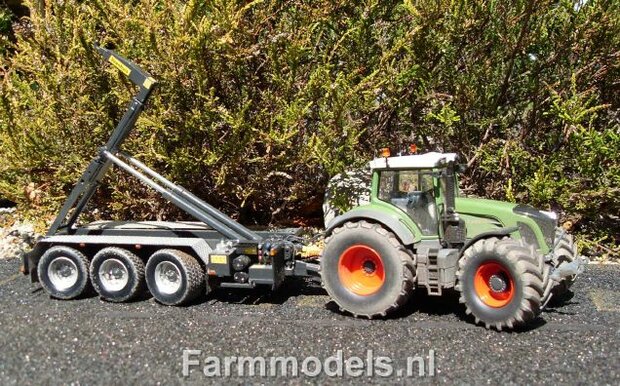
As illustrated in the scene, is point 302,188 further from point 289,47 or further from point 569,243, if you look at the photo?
point 569,243

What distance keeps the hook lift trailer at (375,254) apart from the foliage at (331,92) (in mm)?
1579

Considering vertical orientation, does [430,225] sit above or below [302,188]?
below

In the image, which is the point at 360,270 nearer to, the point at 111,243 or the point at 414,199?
the point at 414,199

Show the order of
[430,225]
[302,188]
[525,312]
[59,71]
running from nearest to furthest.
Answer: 1. [525,312]
2. [430,225]
3. [59,71]
4. [302,188]

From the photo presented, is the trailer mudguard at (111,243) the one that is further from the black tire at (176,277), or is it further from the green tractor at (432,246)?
the green tractor at (432,246)

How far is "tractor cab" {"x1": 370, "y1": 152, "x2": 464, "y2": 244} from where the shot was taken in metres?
5.30

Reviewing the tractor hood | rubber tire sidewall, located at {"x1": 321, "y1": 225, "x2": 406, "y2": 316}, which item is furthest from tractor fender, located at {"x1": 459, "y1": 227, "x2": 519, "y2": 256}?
rubber tire sidewall, located at {"x1": 321, "y1": 225, "x2": 406, "y2": 316}

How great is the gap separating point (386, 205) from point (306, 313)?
138 centimetres

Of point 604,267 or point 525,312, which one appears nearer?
point 525,312

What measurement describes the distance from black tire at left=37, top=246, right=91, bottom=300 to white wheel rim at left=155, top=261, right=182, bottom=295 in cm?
90

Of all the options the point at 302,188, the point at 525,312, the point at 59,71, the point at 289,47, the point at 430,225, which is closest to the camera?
the point at 525,312

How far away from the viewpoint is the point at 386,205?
18.0 ft

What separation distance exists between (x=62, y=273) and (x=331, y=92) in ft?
13.3

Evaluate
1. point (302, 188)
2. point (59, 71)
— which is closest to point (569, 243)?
point (302, 188)
